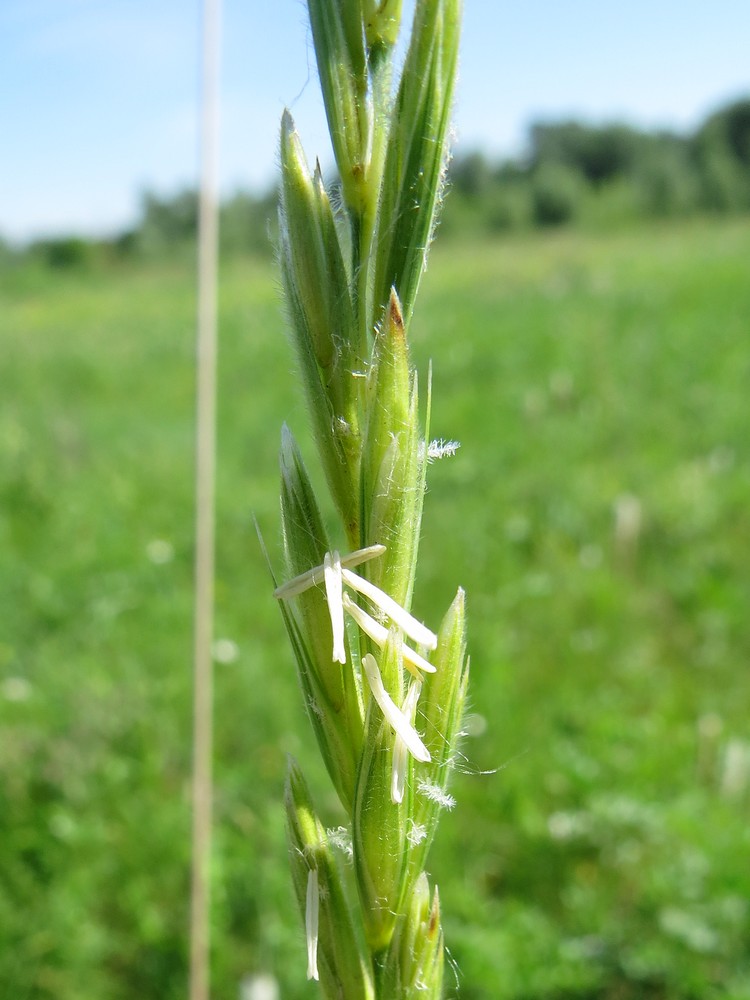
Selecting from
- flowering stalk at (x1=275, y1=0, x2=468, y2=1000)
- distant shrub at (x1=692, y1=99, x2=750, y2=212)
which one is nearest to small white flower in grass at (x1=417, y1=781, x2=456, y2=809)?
flowering stalk at (x1=275, y1=0, x2=468, y2=1000)

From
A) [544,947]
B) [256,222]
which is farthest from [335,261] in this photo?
[256,222]

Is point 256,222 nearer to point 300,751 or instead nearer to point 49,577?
point 49,577

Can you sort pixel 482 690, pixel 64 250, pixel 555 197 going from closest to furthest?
pixel 482 690
pixel 555 197
pixel 64 250

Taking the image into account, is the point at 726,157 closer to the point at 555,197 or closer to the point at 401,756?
the point at 555,197

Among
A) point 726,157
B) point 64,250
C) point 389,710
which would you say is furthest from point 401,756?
point 726,157

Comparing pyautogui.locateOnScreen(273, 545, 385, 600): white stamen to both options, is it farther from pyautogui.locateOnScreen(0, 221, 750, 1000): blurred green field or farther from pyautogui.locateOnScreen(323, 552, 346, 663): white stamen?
pyautogui.locateOnScreen(0, 221, 750, 1000): blurred green field

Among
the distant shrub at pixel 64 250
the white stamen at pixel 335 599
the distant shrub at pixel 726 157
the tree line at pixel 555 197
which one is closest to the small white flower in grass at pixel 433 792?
the white stamen at pixel 335 599

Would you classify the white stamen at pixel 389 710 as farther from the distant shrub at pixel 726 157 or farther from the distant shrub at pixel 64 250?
the distant shrub at pixel 64 250
